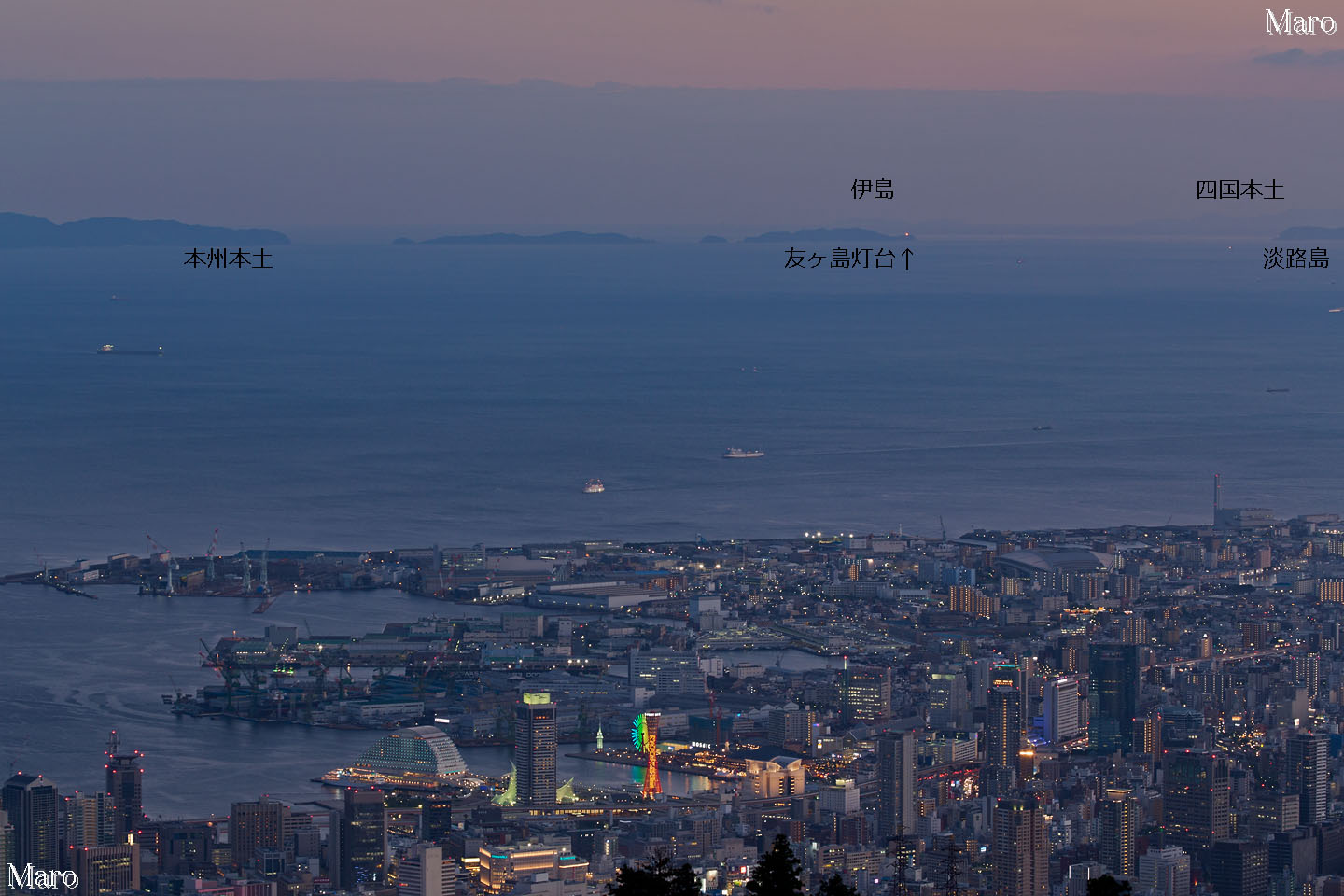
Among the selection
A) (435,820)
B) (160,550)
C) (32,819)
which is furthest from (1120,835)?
(160,550)

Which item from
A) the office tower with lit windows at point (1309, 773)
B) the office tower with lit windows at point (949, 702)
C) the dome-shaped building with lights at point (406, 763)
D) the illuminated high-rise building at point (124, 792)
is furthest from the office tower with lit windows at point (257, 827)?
the office tower with lit windows at point (1309, 773)

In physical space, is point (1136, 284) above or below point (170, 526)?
above

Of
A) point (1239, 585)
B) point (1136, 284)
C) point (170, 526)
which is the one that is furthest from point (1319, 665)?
point (1136, 284)

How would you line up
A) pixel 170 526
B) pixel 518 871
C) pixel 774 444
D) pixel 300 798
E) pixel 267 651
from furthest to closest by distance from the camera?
pixel 774 444
pixel 170 526
pixel 267 651
pixel 300 798
pixel 518 871

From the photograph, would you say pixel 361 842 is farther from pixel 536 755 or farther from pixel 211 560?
pixel 211 560

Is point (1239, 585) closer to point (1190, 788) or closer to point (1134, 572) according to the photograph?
Result: point (1134, 572)

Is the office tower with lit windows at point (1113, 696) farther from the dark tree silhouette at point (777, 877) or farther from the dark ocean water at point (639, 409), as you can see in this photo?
the dark tree silhouette at point (777, 877)

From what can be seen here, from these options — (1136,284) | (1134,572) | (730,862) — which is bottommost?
(730,862)

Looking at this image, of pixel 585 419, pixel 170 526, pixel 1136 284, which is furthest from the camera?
pixel 1136 284

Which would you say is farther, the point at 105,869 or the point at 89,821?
the point at 89,821
